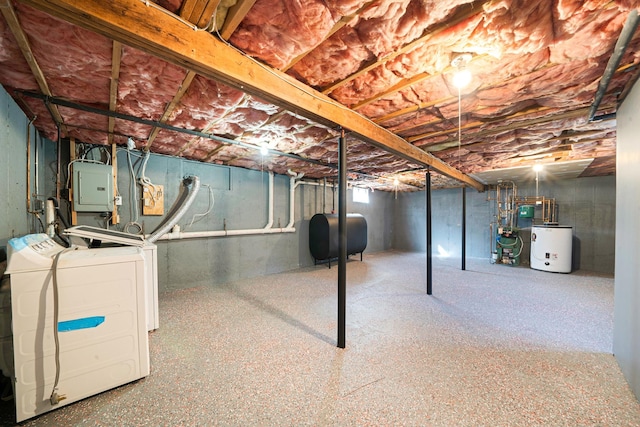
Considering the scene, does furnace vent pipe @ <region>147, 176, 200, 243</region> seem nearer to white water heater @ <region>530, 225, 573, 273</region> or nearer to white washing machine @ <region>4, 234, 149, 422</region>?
white washing machine @ <region>4, 234, 149, 422</region>

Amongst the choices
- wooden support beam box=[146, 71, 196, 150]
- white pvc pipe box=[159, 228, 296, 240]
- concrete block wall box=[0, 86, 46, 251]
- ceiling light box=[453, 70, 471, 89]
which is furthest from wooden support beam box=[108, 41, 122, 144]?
ceiling light box=[453, 70, 471, 89]

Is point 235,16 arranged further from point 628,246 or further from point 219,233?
point 219,233

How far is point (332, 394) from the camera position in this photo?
1636 millimetres

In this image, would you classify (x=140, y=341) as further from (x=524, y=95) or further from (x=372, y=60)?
(x=524, y=95)

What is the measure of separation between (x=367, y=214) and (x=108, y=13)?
24.0 ft

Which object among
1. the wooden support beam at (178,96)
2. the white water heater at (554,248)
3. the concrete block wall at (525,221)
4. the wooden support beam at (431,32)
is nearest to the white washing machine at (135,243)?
the wooden support beam at (178,96)

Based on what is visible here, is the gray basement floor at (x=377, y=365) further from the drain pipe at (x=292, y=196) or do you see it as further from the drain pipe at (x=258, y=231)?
the drain pipe at (x=292, y=196)

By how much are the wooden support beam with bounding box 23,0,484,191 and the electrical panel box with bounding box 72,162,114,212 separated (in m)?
2.75

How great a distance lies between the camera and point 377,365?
1956 mm

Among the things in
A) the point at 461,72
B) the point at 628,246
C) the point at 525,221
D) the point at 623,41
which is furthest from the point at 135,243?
the point at 525,221

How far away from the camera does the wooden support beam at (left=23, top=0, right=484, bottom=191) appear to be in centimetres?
101

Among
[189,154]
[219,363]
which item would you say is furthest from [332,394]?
[189,154]

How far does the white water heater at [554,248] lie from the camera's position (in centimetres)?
499

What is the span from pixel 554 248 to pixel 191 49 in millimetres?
6960
